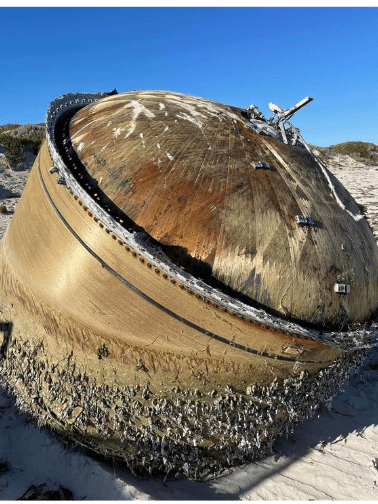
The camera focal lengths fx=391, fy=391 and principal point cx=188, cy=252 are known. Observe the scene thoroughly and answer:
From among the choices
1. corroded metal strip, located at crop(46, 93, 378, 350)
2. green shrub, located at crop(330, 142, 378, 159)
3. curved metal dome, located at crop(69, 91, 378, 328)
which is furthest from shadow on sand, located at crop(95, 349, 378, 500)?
green shrub, located at crop(330, 142, 378, 159)

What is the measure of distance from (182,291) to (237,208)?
77cm

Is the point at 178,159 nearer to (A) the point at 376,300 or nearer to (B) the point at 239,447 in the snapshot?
(A) the point at 376,300

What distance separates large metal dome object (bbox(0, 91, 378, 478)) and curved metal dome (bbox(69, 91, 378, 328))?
0.01 m

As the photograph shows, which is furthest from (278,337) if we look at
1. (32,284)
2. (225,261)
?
(32,284)

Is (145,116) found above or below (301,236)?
above

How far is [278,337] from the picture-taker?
2865 mm

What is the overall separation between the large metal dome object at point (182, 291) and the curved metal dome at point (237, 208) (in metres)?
0.01

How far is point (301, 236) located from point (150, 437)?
1.97m

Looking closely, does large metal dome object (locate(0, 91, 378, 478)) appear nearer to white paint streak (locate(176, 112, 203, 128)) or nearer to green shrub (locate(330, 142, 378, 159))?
white paint streak (locate(176, 112, 203, 128))

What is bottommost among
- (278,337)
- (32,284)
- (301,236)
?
(32,284)

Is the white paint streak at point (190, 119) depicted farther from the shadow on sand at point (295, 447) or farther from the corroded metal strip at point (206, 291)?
the shadow on sand at point (295, 447)

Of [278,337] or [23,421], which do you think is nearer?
[278,337]

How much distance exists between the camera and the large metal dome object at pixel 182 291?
9.34 ft

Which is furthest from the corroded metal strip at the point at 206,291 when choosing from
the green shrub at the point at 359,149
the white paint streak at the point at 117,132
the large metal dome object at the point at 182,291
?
the green shrub at the point at 359,149
